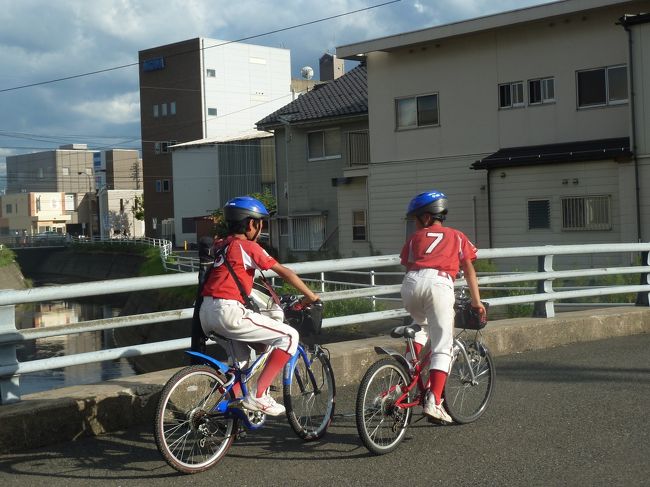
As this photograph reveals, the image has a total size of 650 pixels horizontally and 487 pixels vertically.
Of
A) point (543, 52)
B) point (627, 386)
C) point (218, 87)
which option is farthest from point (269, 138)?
point (627, 386)

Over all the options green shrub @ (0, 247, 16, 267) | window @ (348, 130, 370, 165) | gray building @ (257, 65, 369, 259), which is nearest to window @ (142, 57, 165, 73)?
green shrub @ (0, 247, 16, 267)

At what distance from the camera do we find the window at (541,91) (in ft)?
80.8

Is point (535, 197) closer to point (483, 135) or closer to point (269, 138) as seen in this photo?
point (483, 135)

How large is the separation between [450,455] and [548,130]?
20289mm

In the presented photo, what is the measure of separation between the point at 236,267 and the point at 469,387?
7.05ft

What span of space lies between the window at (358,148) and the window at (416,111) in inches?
134

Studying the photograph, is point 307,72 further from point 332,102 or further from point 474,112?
point 474,112

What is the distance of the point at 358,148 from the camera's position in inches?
1251

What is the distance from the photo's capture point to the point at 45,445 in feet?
19.7

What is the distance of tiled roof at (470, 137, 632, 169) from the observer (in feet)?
73.3

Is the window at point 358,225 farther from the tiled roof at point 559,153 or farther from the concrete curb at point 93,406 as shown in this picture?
the concrete curb at point 93,406

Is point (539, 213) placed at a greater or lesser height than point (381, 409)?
greater

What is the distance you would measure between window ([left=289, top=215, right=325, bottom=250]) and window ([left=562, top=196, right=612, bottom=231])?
14.5 m

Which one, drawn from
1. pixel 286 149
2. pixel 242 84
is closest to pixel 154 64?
pixel 242 84
